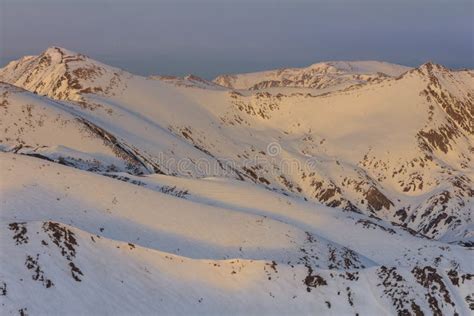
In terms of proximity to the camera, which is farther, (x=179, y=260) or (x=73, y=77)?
(x=73, y=77)

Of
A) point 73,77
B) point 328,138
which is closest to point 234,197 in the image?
point 328,138

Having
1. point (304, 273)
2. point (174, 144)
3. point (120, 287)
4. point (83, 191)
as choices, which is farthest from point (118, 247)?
point (174, 144)

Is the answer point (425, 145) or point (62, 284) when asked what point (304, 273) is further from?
point (425, 145)

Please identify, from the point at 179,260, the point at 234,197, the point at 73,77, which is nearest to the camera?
the point at 179,260

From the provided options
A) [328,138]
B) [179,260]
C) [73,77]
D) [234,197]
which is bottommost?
[328,138]

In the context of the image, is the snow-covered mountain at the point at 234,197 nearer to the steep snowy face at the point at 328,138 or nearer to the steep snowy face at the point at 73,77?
the steep snowy face at the point at 328,138

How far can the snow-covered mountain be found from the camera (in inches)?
1391

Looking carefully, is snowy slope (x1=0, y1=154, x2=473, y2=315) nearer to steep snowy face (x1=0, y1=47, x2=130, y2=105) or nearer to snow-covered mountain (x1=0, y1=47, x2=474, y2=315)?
snow-covered mountain (x1=0, y1=47, x2=474, y2=315)

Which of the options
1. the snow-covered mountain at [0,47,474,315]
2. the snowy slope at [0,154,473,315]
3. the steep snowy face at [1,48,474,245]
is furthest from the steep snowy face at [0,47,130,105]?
the snowy slope at [0,154,473,315]

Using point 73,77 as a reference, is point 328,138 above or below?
below

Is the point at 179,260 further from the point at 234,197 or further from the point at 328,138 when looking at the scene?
the point at 328,138

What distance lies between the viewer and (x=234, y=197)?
65.8 m

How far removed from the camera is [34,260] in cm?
3322

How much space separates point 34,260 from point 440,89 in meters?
143
